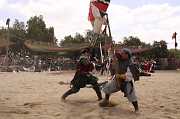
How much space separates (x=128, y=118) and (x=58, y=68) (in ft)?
95.9

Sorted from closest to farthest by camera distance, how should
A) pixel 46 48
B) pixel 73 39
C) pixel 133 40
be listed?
1. pixel 46 48
2. pixel 133 40
3. pixel 73 39

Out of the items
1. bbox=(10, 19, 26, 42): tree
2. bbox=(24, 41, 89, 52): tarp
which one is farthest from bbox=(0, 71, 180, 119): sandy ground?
bbox=(10, 19, 26, 42): tree

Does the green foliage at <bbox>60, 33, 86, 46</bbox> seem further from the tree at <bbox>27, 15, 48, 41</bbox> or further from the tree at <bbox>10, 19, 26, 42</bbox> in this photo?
the tree at <bbox>10, 19, 26, 42</bbox>

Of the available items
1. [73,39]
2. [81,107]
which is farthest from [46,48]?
[81,107]

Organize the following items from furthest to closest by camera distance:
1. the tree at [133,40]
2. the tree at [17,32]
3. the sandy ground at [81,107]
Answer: the tree at [17,32]
the tree at [133,40]
the sandy ground at [81,107]

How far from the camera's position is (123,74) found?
10.5 metres

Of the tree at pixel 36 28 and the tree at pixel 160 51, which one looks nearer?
the tree at pixel 160 51

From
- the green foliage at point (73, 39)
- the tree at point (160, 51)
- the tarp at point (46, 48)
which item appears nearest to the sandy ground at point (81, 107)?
the tree at point (160, 51)

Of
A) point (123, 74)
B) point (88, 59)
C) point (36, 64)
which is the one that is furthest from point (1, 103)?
point (36, 64)

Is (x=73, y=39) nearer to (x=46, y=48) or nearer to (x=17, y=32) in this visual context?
(x=17, y=32)

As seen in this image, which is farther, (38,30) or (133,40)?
(38,30)

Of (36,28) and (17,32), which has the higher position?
(36,28)

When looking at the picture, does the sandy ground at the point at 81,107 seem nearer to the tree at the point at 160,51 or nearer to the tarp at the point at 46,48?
the tree at the point at 160,51

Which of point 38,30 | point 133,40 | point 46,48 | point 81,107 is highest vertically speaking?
point 38,30
